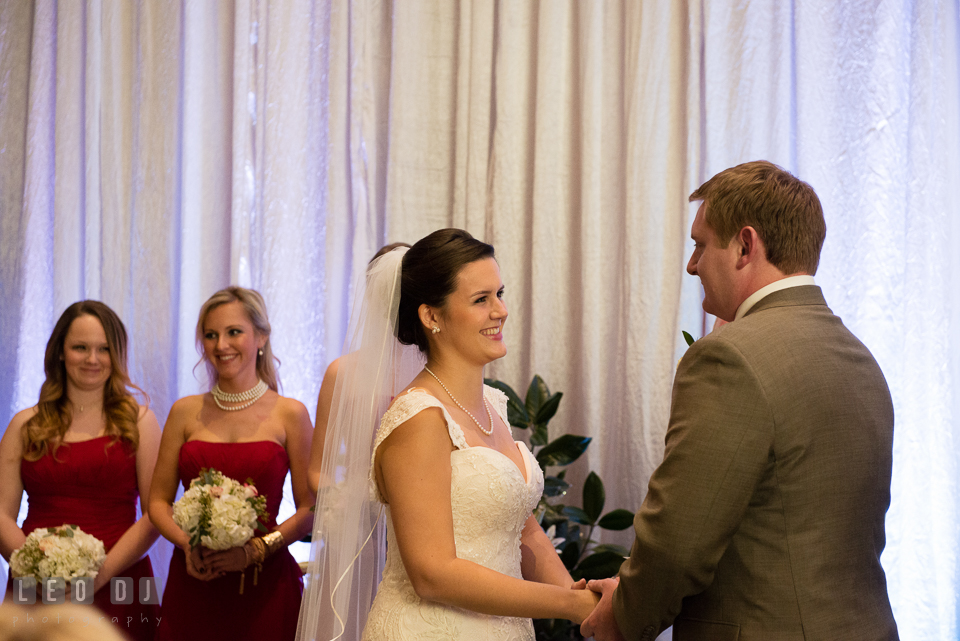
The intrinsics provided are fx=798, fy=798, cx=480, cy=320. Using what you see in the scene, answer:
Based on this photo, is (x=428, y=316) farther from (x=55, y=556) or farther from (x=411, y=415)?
(x=55, y=556)

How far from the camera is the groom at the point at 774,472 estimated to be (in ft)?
5.31

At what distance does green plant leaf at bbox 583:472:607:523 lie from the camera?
10.7 feet

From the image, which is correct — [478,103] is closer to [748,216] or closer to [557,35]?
[557,35]

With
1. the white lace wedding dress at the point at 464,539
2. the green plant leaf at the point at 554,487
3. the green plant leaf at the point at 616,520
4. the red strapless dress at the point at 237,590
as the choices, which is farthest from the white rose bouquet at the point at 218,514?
the green plant leaf at the point at 616,520

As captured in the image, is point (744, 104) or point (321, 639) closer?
point (321, 639)

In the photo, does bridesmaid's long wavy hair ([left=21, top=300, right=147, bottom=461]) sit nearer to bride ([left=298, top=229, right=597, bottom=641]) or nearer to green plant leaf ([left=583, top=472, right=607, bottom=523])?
bride ([left=298, top=229, right=597, bottom=641])

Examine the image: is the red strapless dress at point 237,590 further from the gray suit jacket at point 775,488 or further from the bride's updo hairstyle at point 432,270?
the gray suit jacket at point 775,488

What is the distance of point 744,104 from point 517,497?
89.7 inches

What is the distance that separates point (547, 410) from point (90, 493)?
1.94 metres

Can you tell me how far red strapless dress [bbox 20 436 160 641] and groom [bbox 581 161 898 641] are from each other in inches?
96.3

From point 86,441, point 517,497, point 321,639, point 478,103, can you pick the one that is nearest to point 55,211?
point 86,441

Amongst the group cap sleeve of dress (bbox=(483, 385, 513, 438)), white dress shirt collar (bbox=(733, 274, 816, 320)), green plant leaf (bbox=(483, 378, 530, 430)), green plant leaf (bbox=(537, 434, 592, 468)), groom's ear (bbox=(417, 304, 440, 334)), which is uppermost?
white dress shirt collar (bbox=(733, 274, 816, 320))

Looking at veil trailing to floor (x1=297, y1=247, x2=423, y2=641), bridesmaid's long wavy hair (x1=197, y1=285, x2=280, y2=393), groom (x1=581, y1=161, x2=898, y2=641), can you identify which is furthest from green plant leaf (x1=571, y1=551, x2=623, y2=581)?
bridesmaid's long wavy hair (x1=197, y1=285, x2=280, y2=393)

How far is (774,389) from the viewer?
162 cm
